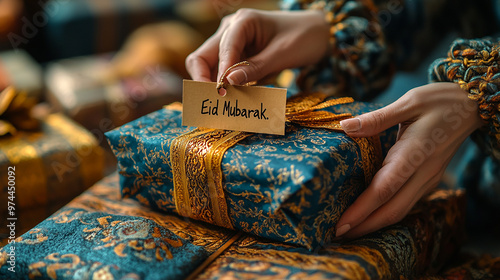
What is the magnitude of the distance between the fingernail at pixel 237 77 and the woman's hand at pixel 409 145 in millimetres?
174

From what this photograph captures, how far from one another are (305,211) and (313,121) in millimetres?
173

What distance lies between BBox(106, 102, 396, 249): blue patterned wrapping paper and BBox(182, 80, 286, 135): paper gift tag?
1.1 inches

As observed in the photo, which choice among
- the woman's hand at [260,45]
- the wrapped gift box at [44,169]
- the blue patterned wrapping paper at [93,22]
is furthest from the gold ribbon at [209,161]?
the blue patterned wrapping paper at [93,22]

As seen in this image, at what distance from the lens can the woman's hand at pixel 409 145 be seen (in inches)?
24.4

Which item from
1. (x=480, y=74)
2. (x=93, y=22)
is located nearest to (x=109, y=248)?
(x=480, y=74)

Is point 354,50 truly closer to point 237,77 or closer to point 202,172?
point 237,77

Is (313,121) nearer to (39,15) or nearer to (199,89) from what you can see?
(199,89)

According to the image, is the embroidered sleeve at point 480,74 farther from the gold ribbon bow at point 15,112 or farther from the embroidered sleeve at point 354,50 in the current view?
the gold ribbon bow at point 15,112

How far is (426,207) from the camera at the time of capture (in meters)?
0.75

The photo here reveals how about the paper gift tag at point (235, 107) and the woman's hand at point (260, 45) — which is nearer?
the paper gift tag at point (235, 107)

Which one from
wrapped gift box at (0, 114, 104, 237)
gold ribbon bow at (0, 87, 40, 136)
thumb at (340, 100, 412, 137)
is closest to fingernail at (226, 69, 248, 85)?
thumb at (340, 100, 412, 137)

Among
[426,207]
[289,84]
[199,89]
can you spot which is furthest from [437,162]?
[289,84]

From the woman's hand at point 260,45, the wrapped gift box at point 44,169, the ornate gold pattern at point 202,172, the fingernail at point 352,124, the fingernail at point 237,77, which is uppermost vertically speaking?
the woman's hand at point 260,45

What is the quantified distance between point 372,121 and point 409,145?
0.23ft
